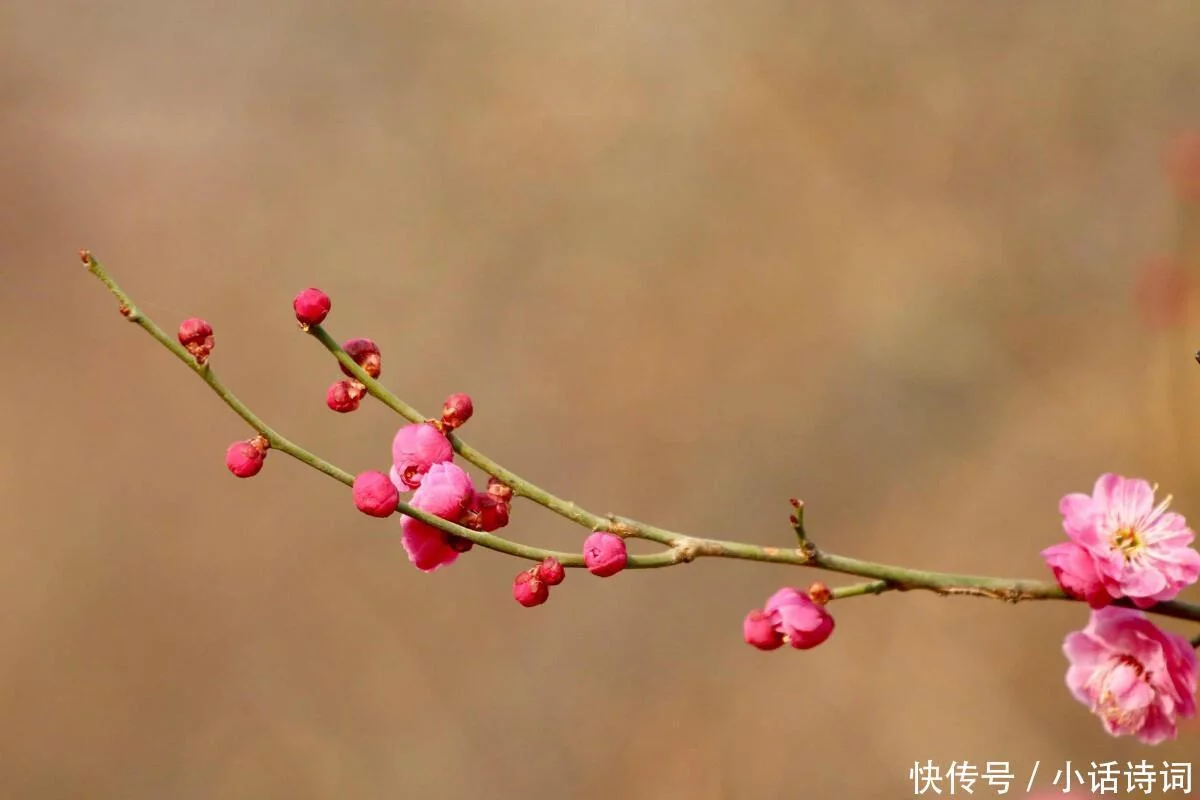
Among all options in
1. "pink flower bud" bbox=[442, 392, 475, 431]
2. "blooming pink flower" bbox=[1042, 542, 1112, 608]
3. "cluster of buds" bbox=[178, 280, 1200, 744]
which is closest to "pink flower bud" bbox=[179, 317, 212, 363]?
"cluster of buds" bbox=[178, 280, 1200, 744]

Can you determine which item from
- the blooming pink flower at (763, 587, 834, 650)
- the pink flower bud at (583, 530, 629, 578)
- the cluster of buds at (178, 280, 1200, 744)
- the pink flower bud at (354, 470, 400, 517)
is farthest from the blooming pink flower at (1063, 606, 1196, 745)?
the pink flower bud at (354, 470, 400, 517)

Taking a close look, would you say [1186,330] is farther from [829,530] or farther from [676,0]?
[676,0]

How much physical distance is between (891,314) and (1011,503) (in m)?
0.43

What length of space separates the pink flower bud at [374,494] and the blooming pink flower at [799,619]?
192mm

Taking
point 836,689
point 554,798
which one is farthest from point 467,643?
point 836,689

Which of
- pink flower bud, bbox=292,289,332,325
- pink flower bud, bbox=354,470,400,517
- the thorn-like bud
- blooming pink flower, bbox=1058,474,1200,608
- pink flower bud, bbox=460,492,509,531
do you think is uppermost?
blooming pink flower, bbox=1058,474,1200,608

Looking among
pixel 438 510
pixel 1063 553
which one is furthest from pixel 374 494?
pixel 1063 553

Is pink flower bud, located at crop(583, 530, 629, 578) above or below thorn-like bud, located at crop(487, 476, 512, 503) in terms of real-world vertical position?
below

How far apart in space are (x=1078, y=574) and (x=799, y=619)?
132 mm

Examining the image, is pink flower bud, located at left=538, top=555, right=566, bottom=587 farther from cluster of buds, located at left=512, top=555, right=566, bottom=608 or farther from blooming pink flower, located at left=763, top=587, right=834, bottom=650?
blooming pink flower, located at left=763, top=587, right=834, bottom=650

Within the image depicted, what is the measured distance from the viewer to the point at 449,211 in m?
2.08

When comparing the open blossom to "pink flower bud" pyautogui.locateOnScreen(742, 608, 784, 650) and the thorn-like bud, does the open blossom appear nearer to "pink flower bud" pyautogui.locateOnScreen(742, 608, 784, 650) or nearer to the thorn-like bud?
"pink flower bud" pyautogui.locateOnScreen(742, 608, 784, 650)

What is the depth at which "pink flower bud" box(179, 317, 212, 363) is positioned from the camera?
1.47 feet

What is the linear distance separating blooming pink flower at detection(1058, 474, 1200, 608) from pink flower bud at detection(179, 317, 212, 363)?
1.37 feet
